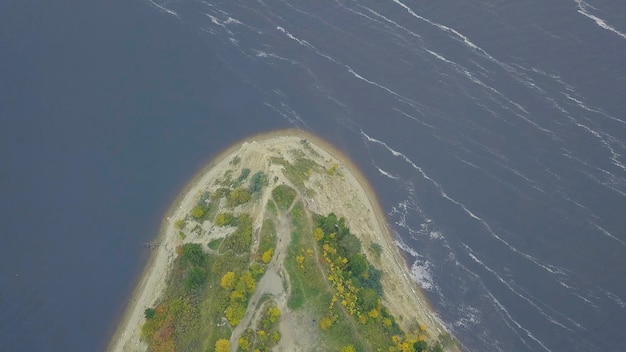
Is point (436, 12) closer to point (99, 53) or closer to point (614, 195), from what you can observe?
point (614, 195)

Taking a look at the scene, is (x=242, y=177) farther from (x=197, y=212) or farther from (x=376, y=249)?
(x=376, y=249)

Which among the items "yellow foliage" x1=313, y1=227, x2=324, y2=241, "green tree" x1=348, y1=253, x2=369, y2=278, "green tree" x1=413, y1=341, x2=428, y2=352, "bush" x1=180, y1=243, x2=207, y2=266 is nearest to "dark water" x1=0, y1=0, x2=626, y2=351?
"green tree" x1=413, y1=341, x2=428, y2=352

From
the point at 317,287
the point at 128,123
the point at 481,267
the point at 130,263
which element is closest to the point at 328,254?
the point at 317,287

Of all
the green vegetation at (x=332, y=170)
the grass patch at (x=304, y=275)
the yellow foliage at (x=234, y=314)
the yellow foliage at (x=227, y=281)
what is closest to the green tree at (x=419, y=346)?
the grass patch at (x=304, y=275)

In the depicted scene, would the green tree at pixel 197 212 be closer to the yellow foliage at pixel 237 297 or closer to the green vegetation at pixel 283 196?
the green vegetation at pixel 283 196

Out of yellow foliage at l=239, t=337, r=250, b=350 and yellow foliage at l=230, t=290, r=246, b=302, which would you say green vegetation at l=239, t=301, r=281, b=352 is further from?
yellow foliage at l=230, t=290, r=246, b=302

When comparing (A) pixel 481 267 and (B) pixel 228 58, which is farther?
(B) pixel 228 58
